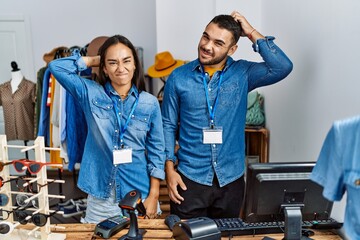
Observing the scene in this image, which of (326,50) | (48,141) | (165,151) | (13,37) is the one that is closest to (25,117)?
(48,141)

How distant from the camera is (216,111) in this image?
1968 mm

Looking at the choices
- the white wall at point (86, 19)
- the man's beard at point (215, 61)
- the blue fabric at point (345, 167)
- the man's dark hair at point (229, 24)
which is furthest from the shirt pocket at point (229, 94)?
the white wall at point (86, 19)

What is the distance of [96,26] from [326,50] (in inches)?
137

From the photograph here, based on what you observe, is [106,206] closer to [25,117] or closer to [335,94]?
[335,94]

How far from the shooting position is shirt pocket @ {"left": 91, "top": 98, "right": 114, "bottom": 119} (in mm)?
1798

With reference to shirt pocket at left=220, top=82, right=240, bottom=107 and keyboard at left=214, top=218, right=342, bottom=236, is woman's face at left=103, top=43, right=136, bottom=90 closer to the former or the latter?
shirt pocket at left=220, top=82, right=240, bottom=107

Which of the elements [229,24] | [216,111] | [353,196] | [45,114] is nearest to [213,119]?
[216,111]

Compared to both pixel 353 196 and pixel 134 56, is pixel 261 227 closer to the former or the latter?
pixel 353 196

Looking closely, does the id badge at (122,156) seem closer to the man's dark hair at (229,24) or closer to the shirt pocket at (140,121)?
the shirt pocket at (140,121)

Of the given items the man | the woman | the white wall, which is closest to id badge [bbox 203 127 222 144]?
the man

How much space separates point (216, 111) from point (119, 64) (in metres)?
0.60

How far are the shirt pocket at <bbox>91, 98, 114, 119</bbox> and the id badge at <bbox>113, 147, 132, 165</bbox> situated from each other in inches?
7.6

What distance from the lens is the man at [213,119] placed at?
6.40ft

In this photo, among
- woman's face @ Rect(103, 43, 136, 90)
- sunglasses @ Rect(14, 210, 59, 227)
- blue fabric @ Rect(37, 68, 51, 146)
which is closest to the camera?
sunglasses @ Rect(14, 210, 59, 227)
